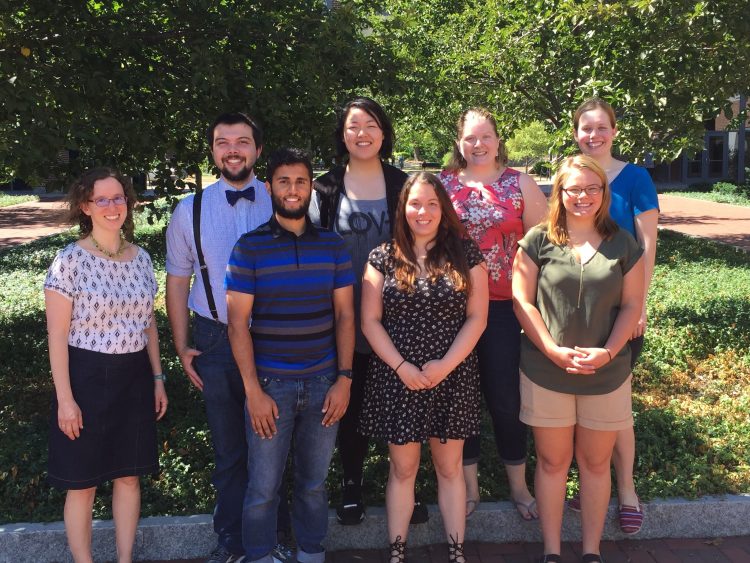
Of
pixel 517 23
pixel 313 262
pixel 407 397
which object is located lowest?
pixel 407 397

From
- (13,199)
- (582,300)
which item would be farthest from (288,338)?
(13,199)

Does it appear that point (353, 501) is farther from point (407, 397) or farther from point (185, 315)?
point (185, 315)

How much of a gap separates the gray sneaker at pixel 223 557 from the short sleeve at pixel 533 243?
1.90 metres

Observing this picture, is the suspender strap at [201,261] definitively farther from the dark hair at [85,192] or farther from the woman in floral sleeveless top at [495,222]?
the woman in floral sleeveless top at [495,222]

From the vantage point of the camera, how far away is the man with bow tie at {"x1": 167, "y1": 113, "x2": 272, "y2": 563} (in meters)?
3.24

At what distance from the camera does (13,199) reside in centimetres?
2875

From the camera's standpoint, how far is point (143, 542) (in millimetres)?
3611

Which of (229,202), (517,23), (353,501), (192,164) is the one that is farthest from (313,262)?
(517,23)

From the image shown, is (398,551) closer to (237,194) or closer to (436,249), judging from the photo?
(436,249)

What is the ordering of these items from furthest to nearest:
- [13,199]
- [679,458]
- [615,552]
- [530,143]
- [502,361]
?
[530,143] → [13,199] → [679,458] → [615,552] → [502,361]

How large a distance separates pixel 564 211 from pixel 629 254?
34 cm

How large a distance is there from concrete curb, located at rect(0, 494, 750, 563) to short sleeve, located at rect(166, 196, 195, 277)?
51.4 inches

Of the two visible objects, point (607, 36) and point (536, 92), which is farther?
point (536, 92)

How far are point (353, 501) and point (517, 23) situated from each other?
8.61 m
